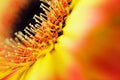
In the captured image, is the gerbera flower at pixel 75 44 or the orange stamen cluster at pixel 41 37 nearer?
the gerbera flower at pixel 75 44

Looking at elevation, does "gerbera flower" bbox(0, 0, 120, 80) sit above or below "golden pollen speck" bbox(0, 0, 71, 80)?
below

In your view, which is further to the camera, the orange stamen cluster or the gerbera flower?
the orange stamen cluster

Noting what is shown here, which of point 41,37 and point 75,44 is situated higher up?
point 41,37

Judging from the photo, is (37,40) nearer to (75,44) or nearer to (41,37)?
(41,37)

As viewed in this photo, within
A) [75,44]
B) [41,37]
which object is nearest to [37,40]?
[41,37]

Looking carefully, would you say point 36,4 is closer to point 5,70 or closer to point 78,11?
point 5,70

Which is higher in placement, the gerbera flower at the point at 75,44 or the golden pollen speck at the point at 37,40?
the golden pollen speck at the point at 37,40

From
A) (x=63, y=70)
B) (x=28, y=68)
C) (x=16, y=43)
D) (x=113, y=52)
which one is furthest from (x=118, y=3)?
(x=16, y=43)
